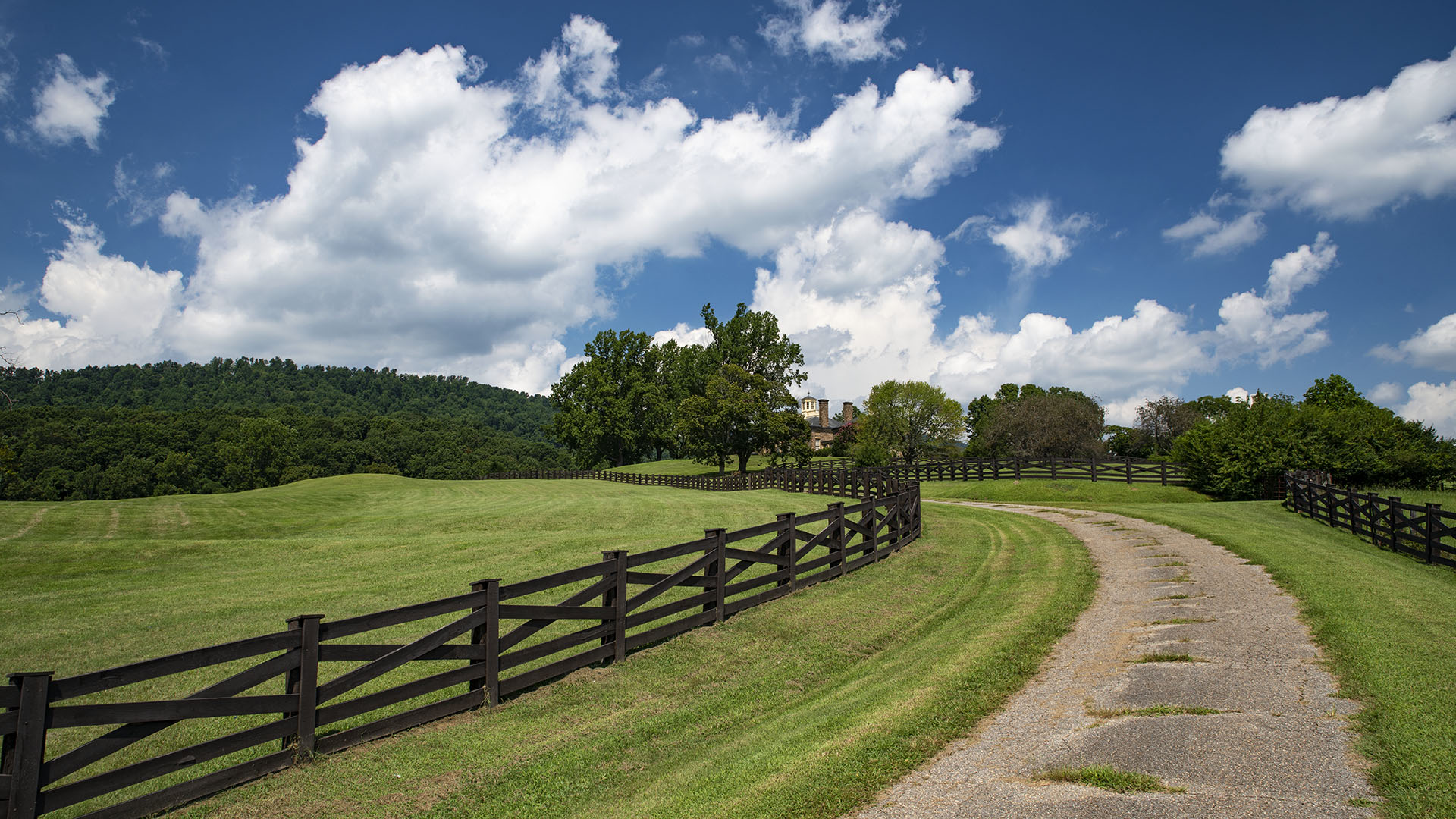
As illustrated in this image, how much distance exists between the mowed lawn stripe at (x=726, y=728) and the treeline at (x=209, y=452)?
90.7 meters

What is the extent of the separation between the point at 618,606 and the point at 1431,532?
704 inches

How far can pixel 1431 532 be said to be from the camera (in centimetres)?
1515

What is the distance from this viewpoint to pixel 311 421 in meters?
125

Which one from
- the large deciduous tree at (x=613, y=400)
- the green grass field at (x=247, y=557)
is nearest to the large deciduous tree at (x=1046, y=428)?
the large deciduous tree at (x=613, y=400)

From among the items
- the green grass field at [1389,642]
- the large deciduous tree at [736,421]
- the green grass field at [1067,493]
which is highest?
the large deciduous tree at [736,421]

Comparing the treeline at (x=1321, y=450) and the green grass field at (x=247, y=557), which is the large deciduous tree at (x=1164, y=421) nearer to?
the treeline at (x=1321, y=450)

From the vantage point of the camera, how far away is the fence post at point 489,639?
7.42 m

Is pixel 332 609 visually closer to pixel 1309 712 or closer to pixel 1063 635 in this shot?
pixel 1063 635

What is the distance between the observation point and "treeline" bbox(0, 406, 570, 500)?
83.5 meters

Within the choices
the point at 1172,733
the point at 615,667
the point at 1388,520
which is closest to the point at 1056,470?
the point at 1388,520

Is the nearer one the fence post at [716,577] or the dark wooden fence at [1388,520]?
the fence post at [716,577]

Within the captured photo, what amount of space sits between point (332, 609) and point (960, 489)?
33540 mm

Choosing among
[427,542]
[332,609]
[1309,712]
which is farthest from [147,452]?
[1309,712]

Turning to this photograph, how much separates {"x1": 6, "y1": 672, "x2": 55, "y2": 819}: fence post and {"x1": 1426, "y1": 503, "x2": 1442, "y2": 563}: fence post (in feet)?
73.1
